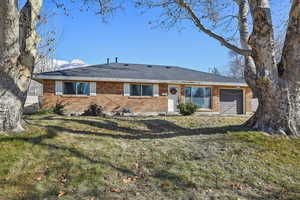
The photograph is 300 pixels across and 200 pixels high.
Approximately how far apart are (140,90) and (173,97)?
2.60 metres

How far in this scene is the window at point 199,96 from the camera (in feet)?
51.3

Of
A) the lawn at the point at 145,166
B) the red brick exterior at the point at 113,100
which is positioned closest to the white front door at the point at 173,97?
the red brick exterior at the point at 113,100

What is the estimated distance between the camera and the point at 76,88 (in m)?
13.6

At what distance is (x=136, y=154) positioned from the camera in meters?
4.73

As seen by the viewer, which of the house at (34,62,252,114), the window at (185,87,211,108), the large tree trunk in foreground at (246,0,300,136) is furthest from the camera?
the window at (185,87,211,108)

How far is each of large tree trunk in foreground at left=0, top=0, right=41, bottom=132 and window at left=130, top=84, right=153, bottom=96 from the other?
30.8 feet

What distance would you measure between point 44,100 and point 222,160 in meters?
12.1

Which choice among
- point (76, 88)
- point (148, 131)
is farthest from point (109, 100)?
point (148, 131)

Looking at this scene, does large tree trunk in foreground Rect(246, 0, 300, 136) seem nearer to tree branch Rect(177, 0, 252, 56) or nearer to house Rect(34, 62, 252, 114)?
tree branch Rect(177, 0, 252, 56)

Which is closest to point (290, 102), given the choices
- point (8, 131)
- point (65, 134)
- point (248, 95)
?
point (65, 134)

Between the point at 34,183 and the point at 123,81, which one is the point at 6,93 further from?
the point at 123,81

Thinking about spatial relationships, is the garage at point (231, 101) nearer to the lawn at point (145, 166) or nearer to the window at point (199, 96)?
the window at point (199, 96)

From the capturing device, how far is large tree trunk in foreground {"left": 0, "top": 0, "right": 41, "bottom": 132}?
4.66m

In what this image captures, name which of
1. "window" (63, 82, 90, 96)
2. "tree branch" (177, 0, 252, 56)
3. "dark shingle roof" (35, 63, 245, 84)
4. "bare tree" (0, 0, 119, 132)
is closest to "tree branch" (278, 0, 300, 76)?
"tree branch" (177, 0, 252, 56)
